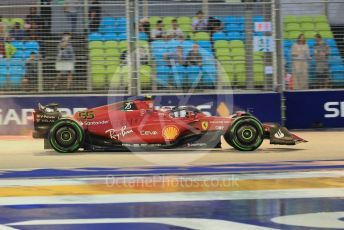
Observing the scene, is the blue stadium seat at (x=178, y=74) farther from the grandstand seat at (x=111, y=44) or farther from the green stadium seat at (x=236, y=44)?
the grandstand seat at (x=111, y=44)

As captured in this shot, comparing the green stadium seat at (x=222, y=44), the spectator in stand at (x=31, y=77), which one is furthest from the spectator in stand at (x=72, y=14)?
the green stadium seat at (x=222, y=44)

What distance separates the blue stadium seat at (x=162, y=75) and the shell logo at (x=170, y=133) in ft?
13.6

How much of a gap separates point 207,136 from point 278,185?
3.34 metres

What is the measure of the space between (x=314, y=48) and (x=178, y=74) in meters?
3.37

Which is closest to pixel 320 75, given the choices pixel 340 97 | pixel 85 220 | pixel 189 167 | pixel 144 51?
pixel 340 97

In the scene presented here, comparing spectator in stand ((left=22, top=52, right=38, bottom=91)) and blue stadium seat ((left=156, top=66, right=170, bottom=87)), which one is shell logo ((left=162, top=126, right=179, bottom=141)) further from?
spectator in stand ((left=22, top=52, right=38, bottom=91))

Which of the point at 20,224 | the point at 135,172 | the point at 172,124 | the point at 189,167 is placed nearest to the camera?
the point at 20,224

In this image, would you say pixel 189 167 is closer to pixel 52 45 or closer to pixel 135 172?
pixel 135 172

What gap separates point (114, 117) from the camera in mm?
10531

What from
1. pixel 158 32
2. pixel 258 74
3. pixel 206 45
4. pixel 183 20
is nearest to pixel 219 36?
pixel 206 45

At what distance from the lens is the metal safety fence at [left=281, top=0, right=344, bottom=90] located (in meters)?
14.9

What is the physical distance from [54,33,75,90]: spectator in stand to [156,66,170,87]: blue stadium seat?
197 centimetres

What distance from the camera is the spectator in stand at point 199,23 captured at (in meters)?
14.7

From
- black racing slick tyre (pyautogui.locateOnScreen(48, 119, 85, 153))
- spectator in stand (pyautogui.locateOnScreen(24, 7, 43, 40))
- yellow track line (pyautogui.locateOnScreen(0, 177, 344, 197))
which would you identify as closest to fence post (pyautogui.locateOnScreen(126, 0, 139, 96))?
spectator in stand (pyautogui.locateOnScreen(24, 7, 43, 40))
